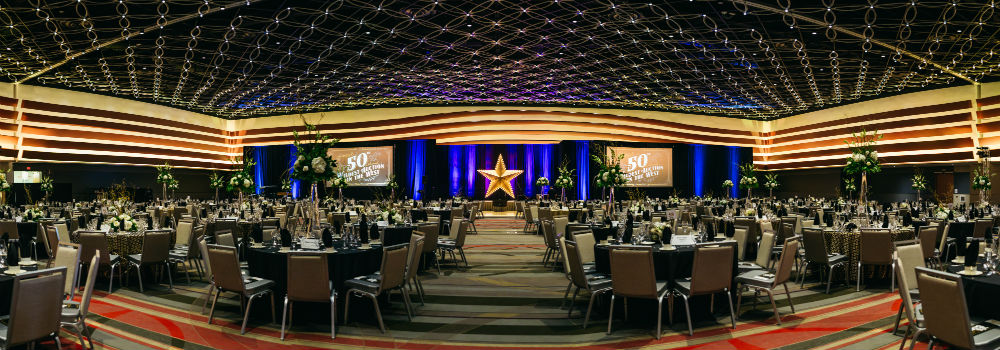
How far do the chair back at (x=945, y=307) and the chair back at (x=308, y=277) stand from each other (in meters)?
4.00

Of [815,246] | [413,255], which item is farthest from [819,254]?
[413,255]

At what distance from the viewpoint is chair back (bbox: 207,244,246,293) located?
4.66 metres

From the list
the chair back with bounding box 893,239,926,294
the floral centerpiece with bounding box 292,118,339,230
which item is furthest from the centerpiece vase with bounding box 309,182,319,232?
the chair back with bounding box 893,239,926,294

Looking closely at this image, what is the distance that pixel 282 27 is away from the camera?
1264 centimetres

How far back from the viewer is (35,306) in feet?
10.8

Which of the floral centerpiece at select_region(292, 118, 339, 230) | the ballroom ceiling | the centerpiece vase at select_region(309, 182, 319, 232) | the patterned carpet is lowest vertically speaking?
the patterned carpet

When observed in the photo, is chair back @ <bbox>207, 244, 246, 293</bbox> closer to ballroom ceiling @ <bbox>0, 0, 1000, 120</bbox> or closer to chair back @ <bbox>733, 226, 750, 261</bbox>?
chair back @ <bbox>733, 226, 750, 261</bbox>

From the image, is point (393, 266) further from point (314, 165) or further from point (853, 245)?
point (853, 245)

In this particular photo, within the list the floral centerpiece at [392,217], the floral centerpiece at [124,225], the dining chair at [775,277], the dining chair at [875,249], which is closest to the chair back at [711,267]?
the dining chair at [775,277]

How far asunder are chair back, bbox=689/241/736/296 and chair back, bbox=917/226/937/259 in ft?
10.3

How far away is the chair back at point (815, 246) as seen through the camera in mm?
6441

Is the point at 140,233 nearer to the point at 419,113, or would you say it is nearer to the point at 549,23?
the point at 549,23

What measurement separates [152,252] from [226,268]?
246cm

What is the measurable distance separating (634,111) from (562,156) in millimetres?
4269
